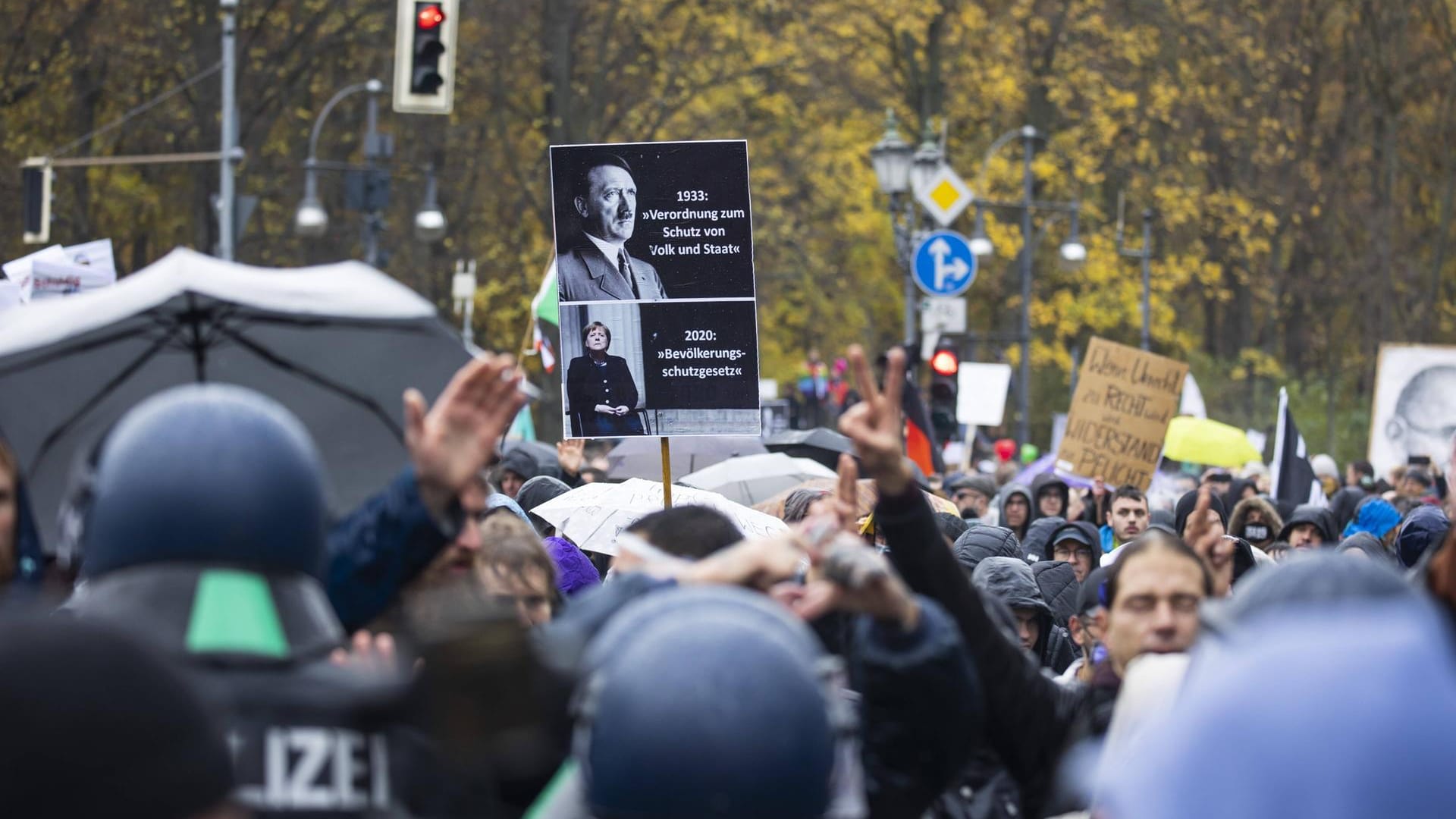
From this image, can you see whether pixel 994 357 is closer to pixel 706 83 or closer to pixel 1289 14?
pixel 1289 14

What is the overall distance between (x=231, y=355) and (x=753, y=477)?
6417 mm

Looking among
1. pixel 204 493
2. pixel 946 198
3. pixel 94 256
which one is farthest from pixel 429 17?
pixel 204 493

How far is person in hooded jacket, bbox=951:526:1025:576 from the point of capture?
7.76m

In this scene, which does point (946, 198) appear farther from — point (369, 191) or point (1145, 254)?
point (1145, 254)

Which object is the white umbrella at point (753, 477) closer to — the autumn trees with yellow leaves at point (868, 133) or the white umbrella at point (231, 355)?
the white umbrella at point (231, 355)

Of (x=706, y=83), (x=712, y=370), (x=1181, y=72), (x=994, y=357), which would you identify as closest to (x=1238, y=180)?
(x=1181, y=72)

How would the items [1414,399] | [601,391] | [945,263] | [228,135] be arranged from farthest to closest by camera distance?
[228,135], [1414,399], [945,263], [601,391]

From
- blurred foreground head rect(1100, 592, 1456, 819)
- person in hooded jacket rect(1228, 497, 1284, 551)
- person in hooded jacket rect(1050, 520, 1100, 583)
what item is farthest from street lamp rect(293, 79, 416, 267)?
blurred foreground head rect(1100, 592, 1456, 819)

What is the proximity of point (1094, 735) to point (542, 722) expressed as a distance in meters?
1.48

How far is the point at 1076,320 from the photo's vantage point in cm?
3497

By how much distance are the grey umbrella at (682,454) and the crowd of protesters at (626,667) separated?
26.4ft

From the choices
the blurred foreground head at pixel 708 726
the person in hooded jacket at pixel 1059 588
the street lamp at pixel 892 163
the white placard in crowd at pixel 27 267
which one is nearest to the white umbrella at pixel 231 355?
the blurred foreground head at pixel 708 726

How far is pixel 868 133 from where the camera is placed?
34.3m

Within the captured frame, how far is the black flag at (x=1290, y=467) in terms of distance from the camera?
14.2m
